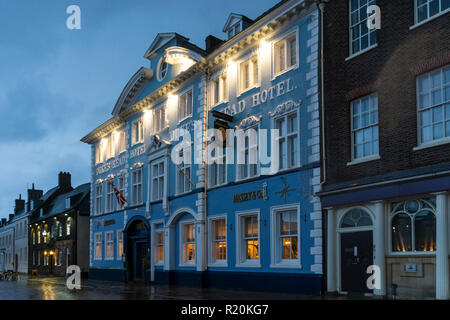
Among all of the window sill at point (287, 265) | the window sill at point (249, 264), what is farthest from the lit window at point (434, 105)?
the window sill at point (249, 264)

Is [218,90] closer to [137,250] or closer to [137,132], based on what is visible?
[137,132]

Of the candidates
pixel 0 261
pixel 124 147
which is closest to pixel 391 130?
pixel 124 147

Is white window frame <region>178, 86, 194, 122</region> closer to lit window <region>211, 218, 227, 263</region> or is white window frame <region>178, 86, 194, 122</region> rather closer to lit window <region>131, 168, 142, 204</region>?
lit window <region>131, 168, 142, 204</region>

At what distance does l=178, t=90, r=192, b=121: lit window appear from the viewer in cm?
2819

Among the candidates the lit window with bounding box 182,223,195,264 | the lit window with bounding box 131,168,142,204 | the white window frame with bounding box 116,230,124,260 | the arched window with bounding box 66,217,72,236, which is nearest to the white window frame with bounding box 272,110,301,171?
the lit window with bounding box 182,223,195,264

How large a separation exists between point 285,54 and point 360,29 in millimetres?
4072

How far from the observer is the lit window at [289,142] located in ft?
68.0

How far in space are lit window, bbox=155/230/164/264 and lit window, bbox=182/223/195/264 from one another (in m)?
2.81

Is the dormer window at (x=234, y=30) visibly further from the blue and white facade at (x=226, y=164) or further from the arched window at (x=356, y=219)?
the arched window at (x=356, y=219)

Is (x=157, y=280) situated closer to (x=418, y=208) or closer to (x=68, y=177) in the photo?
(x=418, y=208)

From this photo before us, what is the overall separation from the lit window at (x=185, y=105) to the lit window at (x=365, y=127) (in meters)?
11.5

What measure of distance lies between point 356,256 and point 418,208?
289 centimetres

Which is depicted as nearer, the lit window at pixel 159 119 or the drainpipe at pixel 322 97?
the drainpipe at pixel 322 97

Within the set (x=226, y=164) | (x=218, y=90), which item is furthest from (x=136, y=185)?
(x=226, y=164)
